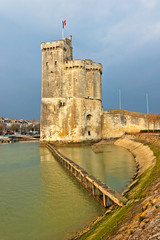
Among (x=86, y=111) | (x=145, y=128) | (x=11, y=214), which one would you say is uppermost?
(x=86, y=111)

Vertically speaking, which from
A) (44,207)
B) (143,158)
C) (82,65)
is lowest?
(44,207)

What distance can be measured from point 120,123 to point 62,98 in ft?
46.1

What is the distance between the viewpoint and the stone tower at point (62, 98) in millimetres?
37219

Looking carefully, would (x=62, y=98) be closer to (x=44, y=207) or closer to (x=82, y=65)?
(x=82, y=65)

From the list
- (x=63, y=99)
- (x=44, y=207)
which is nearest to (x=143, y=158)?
(x=44, y=207)

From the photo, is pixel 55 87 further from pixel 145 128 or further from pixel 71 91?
pixel 145 128

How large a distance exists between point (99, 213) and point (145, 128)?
1374 inches

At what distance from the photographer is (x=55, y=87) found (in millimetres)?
37375

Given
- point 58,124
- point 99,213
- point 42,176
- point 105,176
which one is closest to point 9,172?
point 42,176

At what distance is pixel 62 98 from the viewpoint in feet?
123

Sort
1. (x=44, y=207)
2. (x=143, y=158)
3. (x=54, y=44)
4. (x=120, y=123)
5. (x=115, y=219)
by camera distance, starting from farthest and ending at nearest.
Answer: (x=120, y=123)
(x=54, y=44)
(x=143, y=158)
(x=44, y=207)
(x=115, y=219)

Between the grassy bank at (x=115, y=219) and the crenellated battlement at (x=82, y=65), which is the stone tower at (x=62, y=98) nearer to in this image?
the crenellated battlement at (x=82, y=65)

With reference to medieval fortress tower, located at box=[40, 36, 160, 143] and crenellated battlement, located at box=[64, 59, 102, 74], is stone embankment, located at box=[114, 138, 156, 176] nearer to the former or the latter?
medieval fortress tower, located at box=[40, 36, 160, 143]

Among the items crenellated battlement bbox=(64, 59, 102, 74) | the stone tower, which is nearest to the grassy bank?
the stone tower
